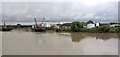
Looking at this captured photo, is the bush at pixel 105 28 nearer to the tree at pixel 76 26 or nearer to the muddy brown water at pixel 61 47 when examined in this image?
the tree at pixel 76 26

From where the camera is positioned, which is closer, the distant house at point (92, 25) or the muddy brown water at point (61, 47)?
the muddy brown water at point (61, 47)

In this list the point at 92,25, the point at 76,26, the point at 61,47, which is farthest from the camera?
the point at 92,25

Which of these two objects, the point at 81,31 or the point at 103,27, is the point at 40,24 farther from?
the point at 103,27

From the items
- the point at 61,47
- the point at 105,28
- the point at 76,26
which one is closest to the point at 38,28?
the point at 76,26

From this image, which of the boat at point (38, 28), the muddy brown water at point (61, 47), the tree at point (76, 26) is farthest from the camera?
the boat at point (38, 28)

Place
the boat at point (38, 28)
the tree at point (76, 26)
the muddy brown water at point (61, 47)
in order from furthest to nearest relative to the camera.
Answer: the boat at point (38, 28) < the tree at point (76, 26) < the muddy brown water at point (61, 47)

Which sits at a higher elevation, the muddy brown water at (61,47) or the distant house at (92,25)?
the distant house at (92,25)

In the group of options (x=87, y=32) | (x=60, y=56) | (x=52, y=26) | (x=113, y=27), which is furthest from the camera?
(x=52, y=26)

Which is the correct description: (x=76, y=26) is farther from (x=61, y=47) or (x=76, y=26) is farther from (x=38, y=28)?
(x=61, y=47)

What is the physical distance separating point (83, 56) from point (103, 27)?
5900 mm

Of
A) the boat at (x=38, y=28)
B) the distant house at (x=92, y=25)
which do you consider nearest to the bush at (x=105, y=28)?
the distant house at (x=92, y=25)

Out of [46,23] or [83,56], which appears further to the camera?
[46,23]

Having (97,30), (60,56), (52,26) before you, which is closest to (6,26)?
(52,26)

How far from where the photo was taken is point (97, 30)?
354 inches
